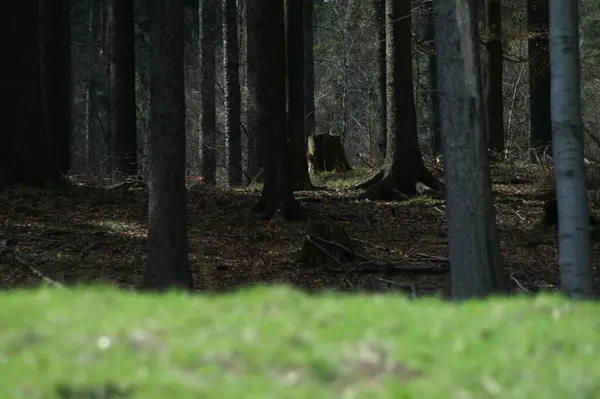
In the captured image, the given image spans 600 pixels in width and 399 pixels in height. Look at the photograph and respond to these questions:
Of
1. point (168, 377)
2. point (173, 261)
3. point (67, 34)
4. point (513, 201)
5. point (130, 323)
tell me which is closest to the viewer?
point (168, 377)

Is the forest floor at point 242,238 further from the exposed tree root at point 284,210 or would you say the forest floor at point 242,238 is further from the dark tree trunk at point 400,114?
the dark tree trunk at point 400,114

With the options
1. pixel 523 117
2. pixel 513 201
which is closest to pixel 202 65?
pixel 513 201

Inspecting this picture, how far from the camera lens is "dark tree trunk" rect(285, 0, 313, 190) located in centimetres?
2083

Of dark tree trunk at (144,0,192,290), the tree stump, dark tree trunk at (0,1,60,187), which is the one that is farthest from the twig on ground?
the tree stump

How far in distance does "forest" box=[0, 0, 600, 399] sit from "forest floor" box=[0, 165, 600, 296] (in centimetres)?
7

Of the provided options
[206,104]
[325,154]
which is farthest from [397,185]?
[206,104]

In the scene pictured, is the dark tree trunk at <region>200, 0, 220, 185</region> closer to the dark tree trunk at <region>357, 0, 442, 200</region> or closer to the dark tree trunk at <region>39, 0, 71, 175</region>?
the dark tree trunk at <region>39, 0, 71, 175</region>

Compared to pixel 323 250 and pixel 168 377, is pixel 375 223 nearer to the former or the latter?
pixel 323 250

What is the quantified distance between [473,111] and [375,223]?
8.38m

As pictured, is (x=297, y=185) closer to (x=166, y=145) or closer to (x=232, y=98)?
(x=232, y=98)

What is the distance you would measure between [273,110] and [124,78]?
597 centimetres

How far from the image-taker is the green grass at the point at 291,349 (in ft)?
15.3

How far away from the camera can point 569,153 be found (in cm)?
920

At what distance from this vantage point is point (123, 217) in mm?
17047
